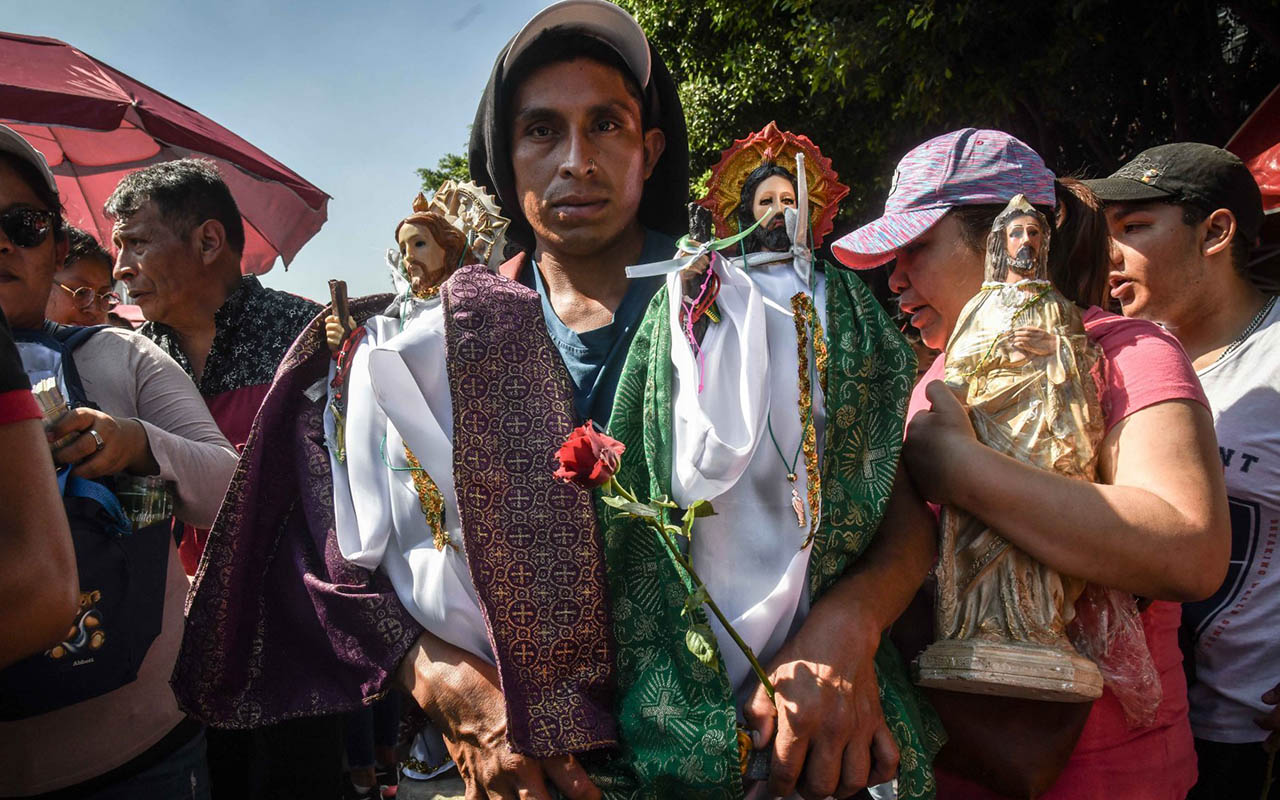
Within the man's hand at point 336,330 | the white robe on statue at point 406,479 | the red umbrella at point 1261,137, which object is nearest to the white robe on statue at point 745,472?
the white robe on statue at point 406,479

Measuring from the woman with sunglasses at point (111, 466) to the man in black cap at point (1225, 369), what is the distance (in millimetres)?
2718

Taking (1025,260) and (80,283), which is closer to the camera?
(1025,260)

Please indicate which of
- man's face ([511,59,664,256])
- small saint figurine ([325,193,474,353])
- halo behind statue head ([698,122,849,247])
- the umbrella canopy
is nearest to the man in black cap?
the umbrella canopy

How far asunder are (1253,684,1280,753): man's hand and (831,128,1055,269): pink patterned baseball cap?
141cm

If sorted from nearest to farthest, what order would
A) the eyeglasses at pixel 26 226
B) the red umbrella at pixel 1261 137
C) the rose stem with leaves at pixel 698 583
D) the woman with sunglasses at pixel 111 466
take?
the rose stem with leaves at pixel 698 583 → the woman with sunglasses at pixel 111 466 → the eyeglasses at pixel 26 226 → the red umbrella at pixel 1261 137

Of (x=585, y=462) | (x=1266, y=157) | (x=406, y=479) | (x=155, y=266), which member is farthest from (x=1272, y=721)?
(x=1266, y=157)

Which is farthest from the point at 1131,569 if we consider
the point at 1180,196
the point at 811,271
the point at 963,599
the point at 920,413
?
the point at 1180,196

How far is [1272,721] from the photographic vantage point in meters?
2.23

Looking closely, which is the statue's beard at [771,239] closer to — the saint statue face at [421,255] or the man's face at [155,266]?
the saint statue face at [421,255]

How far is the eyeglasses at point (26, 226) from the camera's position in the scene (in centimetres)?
219

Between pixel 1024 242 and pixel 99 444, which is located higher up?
pixel 1024 242

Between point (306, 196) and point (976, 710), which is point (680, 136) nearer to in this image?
point (976, 710)

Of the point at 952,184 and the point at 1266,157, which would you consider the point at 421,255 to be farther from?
the point at 1266,157

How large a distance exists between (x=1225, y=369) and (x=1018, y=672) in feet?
5.06
